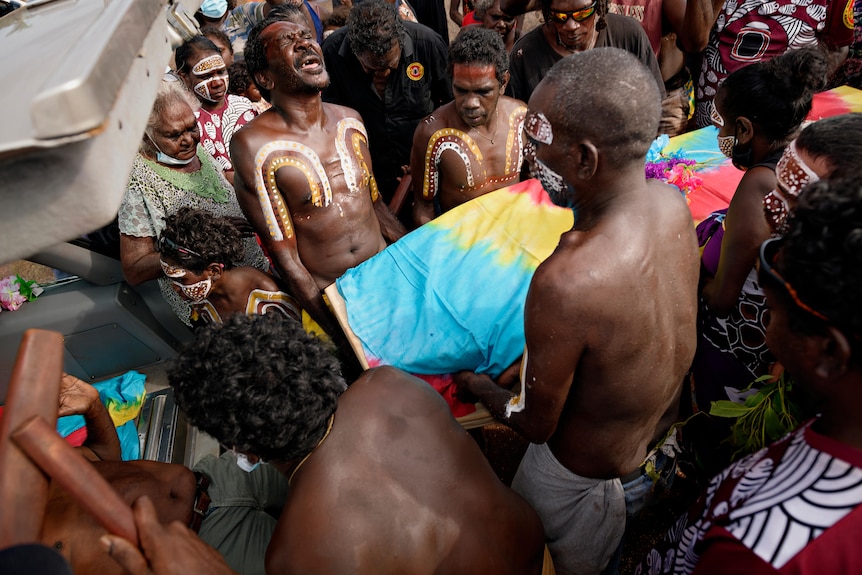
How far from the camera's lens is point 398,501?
1528mm

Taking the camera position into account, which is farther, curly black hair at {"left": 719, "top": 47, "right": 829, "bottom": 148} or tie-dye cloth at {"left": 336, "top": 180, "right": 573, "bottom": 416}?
tie-dye cloth at {"left": 336, "top": 180, "right": 573, "bottom": 416}

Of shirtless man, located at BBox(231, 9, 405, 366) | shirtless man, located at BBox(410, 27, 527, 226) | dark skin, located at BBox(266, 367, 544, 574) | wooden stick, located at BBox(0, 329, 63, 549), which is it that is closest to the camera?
wooden stick, located at BBox(0, 329, 63, 549)

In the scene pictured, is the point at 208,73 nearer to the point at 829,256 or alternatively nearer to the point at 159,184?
the point at 159,184

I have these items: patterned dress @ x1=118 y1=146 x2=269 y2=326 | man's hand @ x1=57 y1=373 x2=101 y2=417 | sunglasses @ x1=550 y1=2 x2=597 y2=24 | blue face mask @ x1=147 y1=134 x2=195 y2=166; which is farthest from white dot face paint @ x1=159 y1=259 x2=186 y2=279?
sunglasses @ x1=550 y1=2 x2=597 y2=24

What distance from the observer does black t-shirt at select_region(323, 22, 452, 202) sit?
14.4 ft

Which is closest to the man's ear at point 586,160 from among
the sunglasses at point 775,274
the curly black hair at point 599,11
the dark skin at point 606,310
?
the dark skin at point 606,310

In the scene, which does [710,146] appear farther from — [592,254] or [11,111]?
[11,111]

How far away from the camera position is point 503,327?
2.54 m

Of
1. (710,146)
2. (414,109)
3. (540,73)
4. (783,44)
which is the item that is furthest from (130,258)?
(783,44)

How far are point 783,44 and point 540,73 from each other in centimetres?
194

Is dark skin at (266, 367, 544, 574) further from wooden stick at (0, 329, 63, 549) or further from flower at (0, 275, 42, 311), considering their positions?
flower at (0, 275, 42, 311)

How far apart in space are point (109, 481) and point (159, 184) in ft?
5.85

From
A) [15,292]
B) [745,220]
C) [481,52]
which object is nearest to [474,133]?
[481,52]

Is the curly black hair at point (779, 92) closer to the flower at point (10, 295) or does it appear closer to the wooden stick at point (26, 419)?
the wooden stick at point (26, 419)
